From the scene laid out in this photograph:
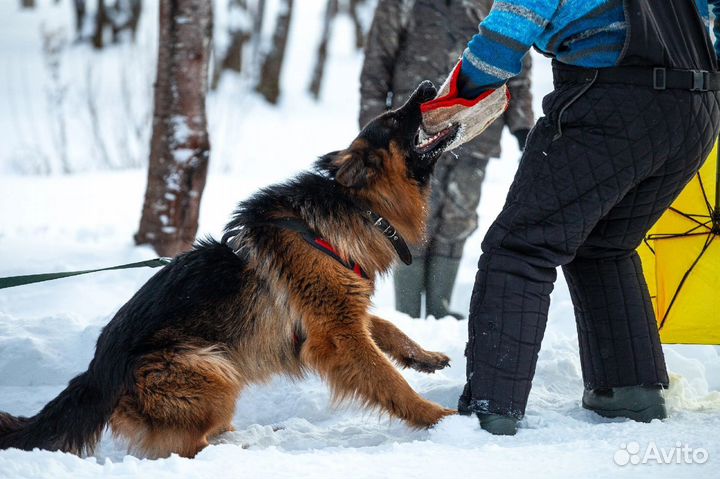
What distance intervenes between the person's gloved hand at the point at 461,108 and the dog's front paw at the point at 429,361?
113 cm

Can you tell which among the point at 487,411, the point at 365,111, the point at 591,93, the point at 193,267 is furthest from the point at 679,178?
the point at 365,111

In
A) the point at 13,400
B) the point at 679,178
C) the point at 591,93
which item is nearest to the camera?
the point at 591,93

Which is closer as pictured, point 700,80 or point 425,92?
point 700,80

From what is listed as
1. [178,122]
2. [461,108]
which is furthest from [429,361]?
[178,122]

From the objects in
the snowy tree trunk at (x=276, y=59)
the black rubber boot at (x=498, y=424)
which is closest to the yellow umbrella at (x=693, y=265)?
the black rubber boot at (x=498, y=424)

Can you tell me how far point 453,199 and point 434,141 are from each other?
2.13 meters

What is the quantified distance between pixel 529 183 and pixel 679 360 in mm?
1654

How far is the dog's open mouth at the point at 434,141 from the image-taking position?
2938 millimetres

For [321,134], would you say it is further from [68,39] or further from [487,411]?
[487,411]

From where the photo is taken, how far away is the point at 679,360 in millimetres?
3734

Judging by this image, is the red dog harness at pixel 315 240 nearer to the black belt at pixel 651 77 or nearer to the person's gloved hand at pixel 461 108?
the person's gloved hand at pixel 461 108

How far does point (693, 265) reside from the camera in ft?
10.8

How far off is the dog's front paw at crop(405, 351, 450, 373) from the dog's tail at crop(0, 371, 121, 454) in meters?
1.36

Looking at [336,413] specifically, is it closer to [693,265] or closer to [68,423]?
[68,423]
